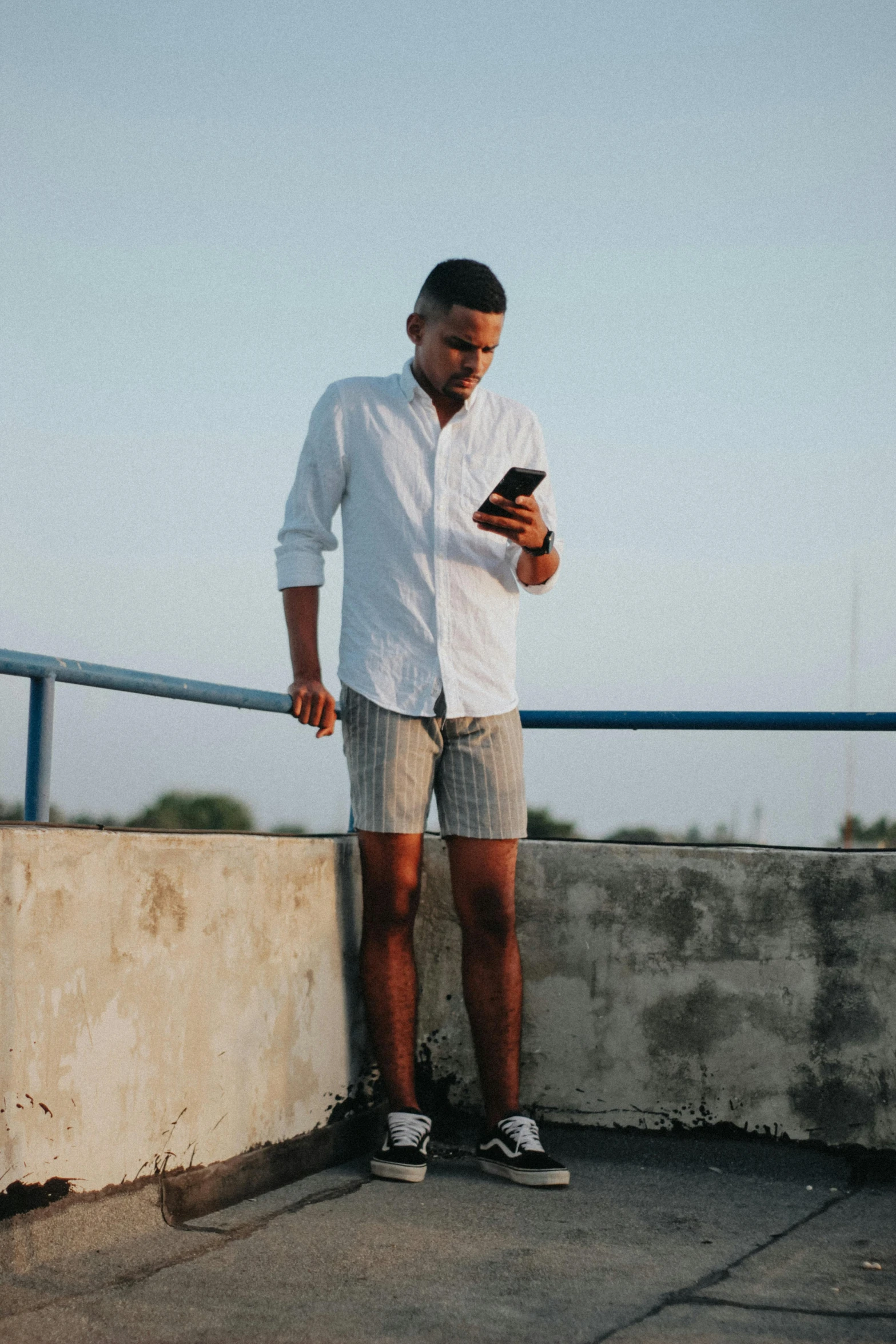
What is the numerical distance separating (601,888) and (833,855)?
539 millimetres

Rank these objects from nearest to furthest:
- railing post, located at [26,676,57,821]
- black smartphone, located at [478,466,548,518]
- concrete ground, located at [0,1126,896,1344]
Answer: concrete ground, located at [0,1126,896,1344]
railing post, located at [26,676,57,821]
black smartphone, located at [478,466,548,518]

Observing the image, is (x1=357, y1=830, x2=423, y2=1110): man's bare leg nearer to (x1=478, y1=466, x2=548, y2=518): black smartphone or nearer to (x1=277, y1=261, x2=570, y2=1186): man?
(x1=277, y1=261, x2=570, y2=1186): man

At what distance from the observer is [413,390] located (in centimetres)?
297

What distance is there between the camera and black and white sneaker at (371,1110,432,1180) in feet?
8.94

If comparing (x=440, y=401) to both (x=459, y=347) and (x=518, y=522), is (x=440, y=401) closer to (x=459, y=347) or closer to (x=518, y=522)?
(x=459, y=347)

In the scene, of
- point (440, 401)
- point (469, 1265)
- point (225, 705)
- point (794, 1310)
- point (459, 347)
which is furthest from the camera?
point (440, 401)

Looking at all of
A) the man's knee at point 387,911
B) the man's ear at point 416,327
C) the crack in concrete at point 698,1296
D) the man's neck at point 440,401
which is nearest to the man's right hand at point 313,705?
the man's knee at point 387,911

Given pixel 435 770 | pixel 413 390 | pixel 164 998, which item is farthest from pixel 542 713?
pixel 164 998

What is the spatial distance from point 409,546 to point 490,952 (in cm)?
93

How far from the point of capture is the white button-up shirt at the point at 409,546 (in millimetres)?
2857

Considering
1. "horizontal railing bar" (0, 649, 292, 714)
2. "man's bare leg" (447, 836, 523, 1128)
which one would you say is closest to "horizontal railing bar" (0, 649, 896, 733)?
"horizontal railing bar" (0, 649, 292, 714)

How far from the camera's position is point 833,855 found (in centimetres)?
301

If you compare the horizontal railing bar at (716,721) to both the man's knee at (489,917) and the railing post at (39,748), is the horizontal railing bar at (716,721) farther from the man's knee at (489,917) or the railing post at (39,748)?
the railing post at (39,748)

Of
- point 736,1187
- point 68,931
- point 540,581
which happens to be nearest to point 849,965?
point 736,1187
